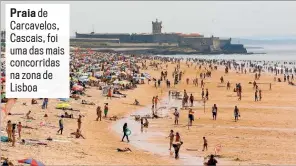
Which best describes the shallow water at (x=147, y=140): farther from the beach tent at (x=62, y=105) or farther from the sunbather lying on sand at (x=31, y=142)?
the sunbather lying on sand at (x=31, y=142)

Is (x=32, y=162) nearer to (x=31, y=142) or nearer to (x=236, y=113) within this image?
(x=31, y=142)

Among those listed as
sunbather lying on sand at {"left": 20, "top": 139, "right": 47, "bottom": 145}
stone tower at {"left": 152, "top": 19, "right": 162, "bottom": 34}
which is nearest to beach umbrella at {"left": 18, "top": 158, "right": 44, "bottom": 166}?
sunbather lying on sand at {"left": 20, "top": 139, "right": 47, "bottom": 145}

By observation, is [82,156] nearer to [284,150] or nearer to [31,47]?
[31,47]

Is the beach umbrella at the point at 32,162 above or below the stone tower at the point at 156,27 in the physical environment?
below

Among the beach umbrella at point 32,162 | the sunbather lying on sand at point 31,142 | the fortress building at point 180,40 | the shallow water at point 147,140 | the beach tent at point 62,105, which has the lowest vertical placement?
the shallow water at point 147,140

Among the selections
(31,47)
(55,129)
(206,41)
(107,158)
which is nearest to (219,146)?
(107,158)

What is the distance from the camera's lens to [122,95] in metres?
43.3

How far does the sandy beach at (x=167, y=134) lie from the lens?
19953 mm

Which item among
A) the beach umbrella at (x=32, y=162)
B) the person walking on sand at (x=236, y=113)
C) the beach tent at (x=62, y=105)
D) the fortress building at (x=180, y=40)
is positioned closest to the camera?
the beach umbrella at (x=32, y=162)

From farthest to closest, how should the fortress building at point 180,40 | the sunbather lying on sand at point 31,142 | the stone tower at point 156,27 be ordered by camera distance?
the stone tower at point 156,27 → the fortress building at point 180,40 → the sunbather lying on sand at point 31,142

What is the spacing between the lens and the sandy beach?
20.0 metres

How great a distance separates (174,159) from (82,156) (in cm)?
351

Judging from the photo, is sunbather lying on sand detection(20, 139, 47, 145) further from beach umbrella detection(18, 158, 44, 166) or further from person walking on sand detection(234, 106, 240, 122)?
person walking on sand detection(234, 106, 240, 122)

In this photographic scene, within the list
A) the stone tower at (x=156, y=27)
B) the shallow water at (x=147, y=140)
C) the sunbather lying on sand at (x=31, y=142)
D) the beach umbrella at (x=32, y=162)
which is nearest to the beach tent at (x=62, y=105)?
the shallow water at (x=147, y=140)
